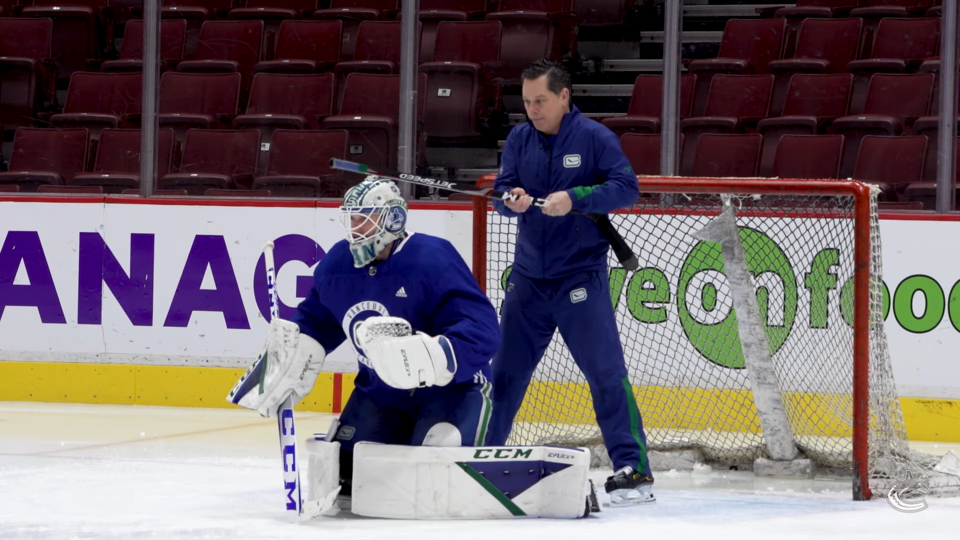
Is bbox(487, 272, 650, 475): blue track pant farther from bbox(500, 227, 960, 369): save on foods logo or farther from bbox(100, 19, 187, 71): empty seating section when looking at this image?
bbox(100, 19, 187, 71): empty seating section

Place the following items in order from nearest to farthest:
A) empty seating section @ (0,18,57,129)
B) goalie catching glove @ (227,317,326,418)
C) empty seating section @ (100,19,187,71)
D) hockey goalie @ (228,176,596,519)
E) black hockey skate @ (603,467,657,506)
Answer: hockey goalie @ (228,176,596,519) → goalie catching glove @ (227,317,326,418) → black hockey skate @ (603,467,657,506) → empty seating section @ (100,19,187,71) → empty seating section @ (0,18,57,129)

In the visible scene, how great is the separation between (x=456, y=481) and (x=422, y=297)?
478mm

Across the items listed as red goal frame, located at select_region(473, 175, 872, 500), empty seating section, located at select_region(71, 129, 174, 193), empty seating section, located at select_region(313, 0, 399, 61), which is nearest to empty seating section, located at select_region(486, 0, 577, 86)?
empty seating section, located at select_region(313, 0, 399, 61)

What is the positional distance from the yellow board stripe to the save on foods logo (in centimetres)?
22

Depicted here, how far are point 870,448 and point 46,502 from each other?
2407 millimetres

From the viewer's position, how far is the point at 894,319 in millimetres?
5602

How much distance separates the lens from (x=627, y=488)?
3.91 meters

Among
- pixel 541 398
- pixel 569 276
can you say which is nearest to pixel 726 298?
pixel 541 398

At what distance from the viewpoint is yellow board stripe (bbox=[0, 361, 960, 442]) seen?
538cm

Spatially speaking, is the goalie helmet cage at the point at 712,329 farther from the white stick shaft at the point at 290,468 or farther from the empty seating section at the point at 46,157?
the empty seating section at the point at 46,157

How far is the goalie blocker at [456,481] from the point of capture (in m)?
3.57

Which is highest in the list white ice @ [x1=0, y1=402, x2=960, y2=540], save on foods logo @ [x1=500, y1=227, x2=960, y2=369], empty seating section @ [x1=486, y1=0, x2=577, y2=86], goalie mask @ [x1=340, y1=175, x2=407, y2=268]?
empty seating section @ [x1=486, y1=0, x2=577, y2=86]

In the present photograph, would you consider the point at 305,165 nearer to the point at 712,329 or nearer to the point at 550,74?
the point at 712,329

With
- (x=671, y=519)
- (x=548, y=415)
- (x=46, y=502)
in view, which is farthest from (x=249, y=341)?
(x=671, y=519)
